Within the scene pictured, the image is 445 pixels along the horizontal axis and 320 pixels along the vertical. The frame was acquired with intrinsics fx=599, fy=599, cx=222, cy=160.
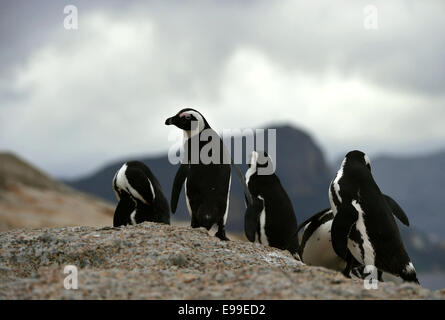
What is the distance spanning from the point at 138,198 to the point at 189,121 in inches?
63.1

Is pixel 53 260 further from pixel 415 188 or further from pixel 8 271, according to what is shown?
pixel 415 188

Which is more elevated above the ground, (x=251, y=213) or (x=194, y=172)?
(x=194, y=172)

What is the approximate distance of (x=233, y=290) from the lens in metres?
4.00

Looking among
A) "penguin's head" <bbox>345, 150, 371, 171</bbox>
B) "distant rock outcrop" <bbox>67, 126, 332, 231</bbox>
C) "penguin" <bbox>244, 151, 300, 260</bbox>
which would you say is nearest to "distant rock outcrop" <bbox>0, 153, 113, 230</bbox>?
"penguin" <bbox>244, 151, 300, 260</bbox>

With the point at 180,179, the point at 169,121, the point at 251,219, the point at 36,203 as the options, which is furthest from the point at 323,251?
the point at 36,203

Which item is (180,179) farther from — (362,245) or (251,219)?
(362,245)

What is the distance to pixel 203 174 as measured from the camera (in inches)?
275

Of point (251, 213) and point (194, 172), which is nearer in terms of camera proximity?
point (194, 172)

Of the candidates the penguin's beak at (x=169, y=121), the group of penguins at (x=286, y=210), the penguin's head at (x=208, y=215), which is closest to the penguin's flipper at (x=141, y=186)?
the group of penguins at (x=286, y=210)

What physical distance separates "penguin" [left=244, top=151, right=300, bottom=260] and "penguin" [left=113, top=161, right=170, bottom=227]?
4.02ft

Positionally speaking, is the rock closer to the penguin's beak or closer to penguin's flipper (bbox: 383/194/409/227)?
the penguin's beak
